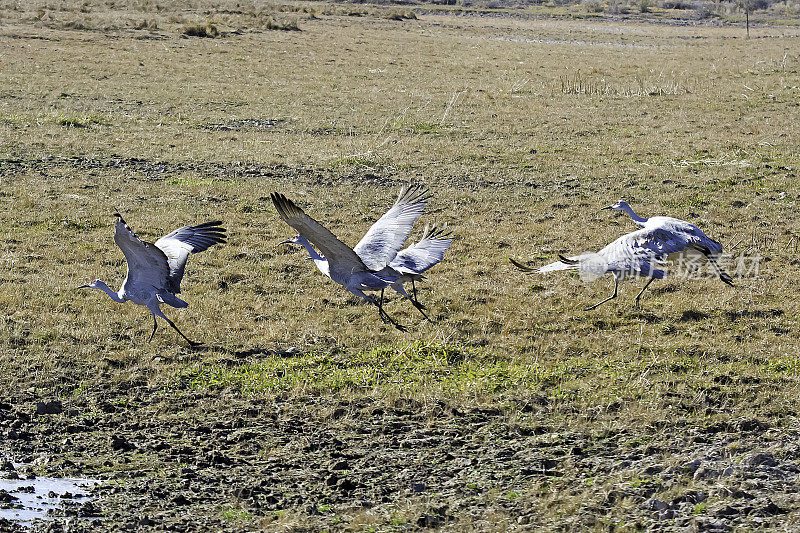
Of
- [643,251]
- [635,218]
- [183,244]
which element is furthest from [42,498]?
[635,218]

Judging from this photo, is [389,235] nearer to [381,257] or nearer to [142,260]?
[381,257]

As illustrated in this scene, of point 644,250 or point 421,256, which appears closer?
point 644,250

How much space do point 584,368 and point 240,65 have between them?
23120 millimetres

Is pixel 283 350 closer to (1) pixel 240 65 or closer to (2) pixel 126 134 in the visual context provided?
(2) pixel 126 134

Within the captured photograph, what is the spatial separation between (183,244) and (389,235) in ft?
6.91

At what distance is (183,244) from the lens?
8617mm

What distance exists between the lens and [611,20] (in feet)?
198

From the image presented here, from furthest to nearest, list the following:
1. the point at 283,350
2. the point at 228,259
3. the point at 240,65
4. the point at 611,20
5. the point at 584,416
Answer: the point at 611,20
the point at 240,65
the point at 228,259
the point at 283,350
the point at 584,416

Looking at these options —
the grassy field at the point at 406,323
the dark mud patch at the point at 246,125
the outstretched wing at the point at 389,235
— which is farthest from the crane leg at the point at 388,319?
the dark mud patch at the point at 246,125

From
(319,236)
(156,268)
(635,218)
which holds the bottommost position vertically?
(156,268)

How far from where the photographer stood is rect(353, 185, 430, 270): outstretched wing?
26.7ft

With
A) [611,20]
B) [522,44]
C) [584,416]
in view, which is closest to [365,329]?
[584,416]

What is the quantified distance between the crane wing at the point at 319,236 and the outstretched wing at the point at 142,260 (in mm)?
1227

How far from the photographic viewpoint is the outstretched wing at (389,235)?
26.7ft
